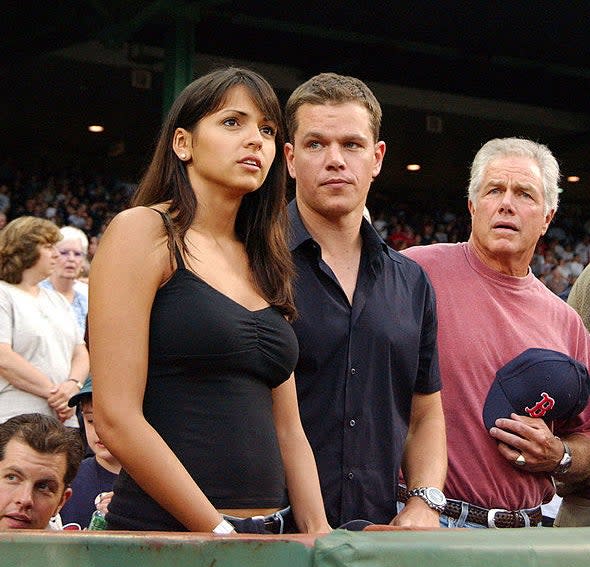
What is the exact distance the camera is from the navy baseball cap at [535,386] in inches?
126

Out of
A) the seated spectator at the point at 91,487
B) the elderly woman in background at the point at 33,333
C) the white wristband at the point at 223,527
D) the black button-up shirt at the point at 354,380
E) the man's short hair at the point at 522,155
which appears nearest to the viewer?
the white wristband at the point at 223,527

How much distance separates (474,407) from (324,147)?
914 mm

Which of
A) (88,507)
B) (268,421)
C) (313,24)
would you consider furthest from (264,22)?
(268,421)

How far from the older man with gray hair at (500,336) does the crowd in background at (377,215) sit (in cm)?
1505

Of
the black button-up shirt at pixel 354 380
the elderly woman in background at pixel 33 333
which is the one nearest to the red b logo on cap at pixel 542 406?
the black button-up shirt at pixel 354 380

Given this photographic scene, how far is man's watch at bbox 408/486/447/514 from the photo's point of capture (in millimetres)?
2828

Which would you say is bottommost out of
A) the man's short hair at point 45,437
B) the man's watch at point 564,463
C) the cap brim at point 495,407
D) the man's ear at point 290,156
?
the man's watch at point 564,463

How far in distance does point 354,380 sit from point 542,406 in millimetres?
744

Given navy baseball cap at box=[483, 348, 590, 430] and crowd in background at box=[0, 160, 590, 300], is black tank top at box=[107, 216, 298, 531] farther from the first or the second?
crowd in background at box=[0, 160, 590, 300]

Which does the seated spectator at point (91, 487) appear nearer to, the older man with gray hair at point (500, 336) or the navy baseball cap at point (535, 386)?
the older man with gray hair at point (500, 336)

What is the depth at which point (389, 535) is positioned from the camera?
62.0 inches

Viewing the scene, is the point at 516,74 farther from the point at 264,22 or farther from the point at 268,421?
the point at 268,421

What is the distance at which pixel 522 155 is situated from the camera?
11.6 feet

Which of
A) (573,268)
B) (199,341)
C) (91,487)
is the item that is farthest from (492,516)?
(573,268)
